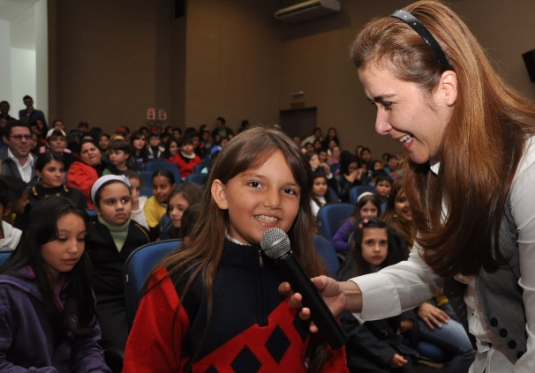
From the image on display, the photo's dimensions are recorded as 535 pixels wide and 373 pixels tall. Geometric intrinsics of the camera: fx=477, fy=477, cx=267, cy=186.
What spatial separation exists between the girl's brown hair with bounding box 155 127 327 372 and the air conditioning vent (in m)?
10.9

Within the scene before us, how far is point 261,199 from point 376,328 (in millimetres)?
1503

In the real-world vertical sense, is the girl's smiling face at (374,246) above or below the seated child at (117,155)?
below

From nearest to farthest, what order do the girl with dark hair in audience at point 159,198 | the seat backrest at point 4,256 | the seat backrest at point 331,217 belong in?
the seat backrest at point 4,256 < the seat backrest at point 331,217 < the girl with dark hair in audience at point 159,198

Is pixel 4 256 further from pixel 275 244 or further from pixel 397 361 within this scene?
pixel 397 361

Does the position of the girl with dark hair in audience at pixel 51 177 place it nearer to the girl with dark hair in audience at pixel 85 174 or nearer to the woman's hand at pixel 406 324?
the girl with dark hair in audience at pixel 85 174

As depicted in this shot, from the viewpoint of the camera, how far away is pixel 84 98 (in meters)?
10.6

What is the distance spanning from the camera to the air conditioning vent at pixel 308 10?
1141 centimetres

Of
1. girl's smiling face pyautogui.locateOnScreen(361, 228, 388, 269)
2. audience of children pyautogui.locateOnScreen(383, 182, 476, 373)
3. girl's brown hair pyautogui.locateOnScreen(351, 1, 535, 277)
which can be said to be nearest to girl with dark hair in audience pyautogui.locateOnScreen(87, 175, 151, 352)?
girl's smiling face pyautogui.locateOnScreen(361, 228, 388, 269)

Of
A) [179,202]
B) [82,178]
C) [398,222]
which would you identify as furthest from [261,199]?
[82,178]

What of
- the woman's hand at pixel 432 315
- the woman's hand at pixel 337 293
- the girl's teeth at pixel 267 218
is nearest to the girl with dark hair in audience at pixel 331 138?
the woman's hand at pixel 432 315

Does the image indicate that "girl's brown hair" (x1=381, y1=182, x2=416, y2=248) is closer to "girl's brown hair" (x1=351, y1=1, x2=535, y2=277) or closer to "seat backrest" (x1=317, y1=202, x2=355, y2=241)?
"seat backrest" (x1=317, y1=202, x2=355, y2=241)

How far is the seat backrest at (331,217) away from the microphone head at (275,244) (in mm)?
2889

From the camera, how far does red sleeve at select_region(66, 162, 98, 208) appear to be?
15.2ft

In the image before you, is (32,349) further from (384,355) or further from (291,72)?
(291,72)
